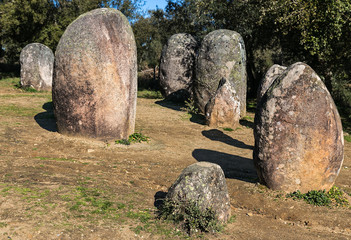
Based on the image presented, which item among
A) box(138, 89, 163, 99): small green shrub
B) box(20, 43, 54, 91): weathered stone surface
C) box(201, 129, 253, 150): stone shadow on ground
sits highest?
box(20, 43, 54, 91): weathered stone surface

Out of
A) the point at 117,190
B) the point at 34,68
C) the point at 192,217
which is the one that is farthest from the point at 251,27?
the point at 192,217

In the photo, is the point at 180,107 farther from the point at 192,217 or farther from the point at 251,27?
the point at 192,217

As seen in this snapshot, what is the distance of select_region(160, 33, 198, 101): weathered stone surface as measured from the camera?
17.3 meters

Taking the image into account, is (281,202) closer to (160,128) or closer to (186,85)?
(160,128)

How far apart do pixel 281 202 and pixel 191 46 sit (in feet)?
42.1

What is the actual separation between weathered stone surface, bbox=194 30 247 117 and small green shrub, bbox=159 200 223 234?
9.43m

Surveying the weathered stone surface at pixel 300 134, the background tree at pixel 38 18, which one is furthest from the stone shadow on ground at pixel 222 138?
the background tree at pixel 38 18

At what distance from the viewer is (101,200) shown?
488cm

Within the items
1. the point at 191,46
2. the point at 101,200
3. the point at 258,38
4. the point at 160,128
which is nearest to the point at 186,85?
the point at 191,46

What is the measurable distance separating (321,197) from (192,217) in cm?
247

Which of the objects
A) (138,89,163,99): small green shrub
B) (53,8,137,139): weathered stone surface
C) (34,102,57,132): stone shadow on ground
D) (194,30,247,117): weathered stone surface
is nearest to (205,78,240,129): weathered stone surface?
(194,30,247,117): weathered stone surface

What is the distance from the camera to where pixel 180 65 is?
682 inches

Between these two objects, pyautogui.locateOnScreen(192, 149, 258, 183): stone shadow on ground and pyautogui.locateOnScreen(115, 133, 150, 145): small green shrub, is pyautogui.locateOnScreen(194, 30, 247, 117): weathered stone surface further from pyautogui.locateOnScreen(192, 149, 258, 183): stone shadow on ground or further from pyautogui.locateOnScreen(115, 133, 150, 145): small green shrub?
pyautogui.locateOnScreen(192, 149, 258, 183): stone shadow on ground

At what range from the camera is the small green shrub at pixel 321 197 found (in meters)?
5.52
